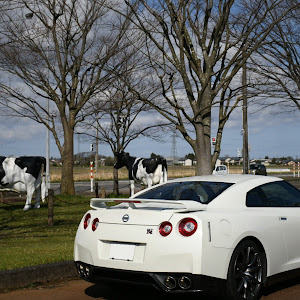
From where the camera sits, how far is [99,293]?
6.87m

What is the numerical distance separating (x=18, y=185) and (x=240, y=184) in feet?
41.2

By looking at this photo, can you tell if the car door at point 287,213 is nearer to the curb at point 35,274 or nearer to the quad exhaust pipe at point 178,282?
the quad exhaust pipe at point 178,282

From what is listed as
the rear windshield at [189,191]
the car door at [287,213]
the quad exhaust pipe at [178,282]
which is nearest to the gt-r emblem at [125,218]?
the quad exhaust pipe at [178,282]

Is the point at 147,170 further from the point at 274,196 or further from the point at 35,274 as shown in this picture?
the point at 274,196

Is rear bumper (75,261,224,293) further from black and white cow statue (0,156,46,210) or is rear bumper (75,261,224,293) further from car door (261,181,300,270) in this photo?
black and white cow statue (0,156,46,210)

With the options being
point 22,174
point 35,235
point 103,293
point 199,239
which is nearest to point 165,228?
point 199,239

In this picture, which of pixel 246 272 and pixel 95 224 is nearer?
pixel 246 272

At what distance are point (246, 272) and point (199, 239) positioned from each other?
882mm

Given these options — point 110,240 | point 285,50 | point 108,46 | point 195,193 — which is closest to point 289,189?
point 195,193

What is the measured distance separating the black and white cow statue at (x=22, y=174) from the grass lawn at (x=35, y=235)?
69 cm

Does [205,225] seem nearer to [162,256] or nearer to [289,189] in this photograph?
[162,256]

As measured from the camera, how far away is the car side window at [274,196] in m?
6.65

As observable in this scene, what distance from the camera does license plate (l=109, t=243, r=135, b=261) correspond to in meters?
5.80

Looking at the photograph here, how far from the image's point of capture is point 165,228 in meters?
5.71
